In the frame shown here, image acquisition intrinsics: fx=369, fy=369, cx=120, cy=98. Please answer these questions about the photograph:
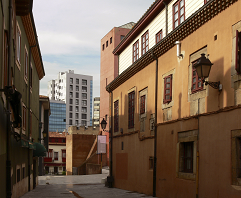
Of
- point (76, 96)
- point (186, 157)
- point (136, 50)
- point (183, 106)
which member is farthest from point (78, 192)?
point (76, 96)

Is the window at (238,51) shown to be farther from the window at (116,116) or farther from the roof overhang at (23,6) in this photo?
the window at (116,116)

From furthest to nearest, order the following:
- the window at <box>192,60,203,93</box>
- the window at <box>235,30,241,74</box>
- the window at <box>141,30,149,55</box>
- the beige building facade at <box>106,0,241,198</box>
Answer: the window at <box>141,30,149,55</box> < the window at <box>192,60,203,93</box> < the beige building facade at <box>106,0,241,198</box> < the window at <box>235,30,241,74</box>

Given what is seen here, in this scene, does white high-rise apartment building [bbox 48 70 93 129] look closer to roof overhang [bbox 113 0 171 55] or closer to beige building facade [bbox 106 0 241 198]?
roof overhang [bbox 113 0 171 55]

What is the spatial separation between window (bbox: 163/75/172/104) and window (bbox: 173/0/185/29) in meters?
2.25

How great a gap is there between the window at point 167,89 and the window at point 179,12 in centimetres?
225

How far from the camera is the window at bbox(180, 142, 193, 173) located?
486 inches

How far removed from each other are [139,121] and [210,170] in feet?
25.2

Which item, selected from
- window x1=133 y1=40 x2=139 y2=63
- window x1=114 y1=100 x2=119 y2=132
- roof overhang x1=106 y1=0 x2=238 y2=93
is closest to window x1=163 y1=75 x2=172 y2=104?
roof overhang x1=106 y1=0 x2=238 y2=93

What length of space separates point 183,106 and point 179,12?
3983mm

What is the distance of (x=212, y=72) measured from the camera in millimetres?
10781

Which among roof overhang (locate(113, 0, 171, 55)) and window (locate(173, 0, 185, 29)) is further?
roof overhang (locate(113, 0, 171, 55))

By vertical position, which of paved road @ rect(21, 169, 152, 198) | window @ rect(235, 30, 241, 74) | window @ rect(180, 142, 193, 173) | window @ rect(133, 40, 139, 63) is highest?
window @ rect(133, 40, 139, 63)

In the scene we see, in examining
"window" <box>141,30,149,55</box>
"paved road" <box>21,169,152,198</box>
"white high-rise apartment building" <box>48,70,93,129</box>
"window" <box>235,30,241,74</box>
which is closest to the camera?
"window" <box>235,30,241,74</box>

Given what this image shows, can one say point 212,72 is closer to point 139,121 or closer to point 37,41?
point 139,121
